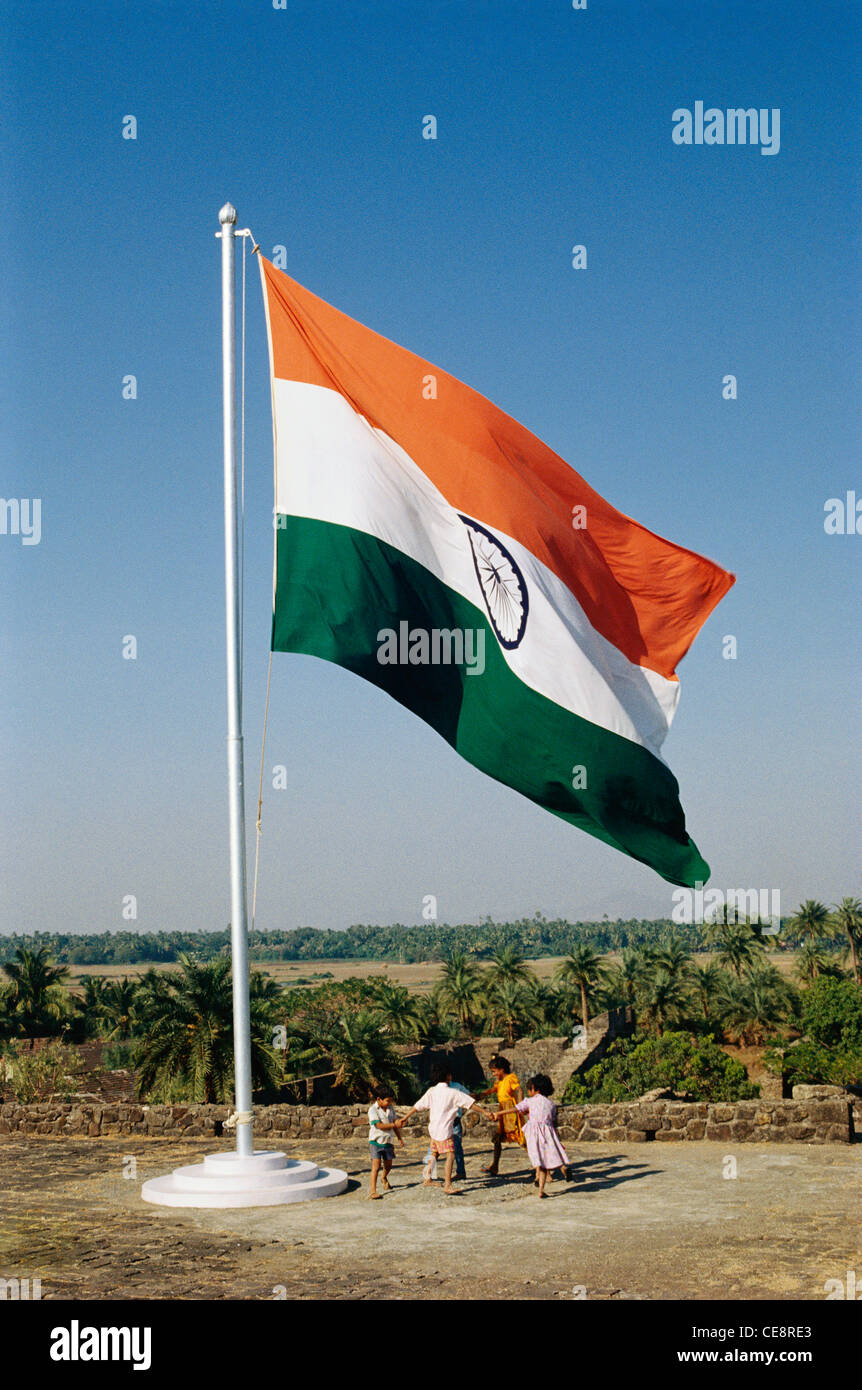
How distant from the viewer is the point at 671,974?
73.3 meters

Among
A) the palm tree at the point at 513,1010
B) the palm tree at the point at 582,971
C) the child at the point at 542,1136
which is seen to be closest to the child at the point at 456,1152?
the child at the point at 542,1136

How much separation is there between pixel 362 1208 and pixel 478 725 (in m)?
4.82

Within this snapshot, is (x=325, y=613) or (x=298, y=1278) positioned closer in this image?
(x=298, y=1278)

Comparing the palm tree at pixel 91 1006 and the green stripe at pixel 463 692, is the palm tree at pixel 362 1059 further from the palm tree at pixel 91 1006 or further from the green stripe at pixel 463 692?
the palm tree at pixel 91 1006

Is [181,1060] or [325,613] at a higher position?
[325,613]

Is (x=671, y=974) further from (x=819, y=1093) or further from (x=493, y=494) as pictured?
(x=493, y=494)

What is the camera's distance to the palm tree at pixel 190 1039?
24062 millimetres

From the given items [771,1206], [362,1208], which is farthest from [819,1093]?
[362,1208]

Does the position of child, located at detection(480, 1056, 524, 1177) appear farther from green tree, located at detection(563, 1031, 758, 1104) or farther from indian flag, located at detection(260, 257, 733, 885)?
green tree, located at detection(563, 1031, 758, 1104)

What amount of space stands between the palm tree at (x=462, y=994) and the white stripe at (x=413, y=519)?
59.0m

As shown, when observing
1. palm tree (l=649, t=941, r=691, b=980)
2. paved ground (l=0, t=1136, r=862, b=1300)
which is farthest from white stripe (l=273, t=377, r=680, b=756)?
palm tree (l=649, t=941, r=691, b=980)

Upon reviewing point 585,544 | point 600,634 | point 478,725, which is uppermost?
point 585,544

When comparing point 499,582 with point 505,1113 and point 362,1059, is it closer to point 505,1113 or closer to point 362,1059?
point 505,1113
